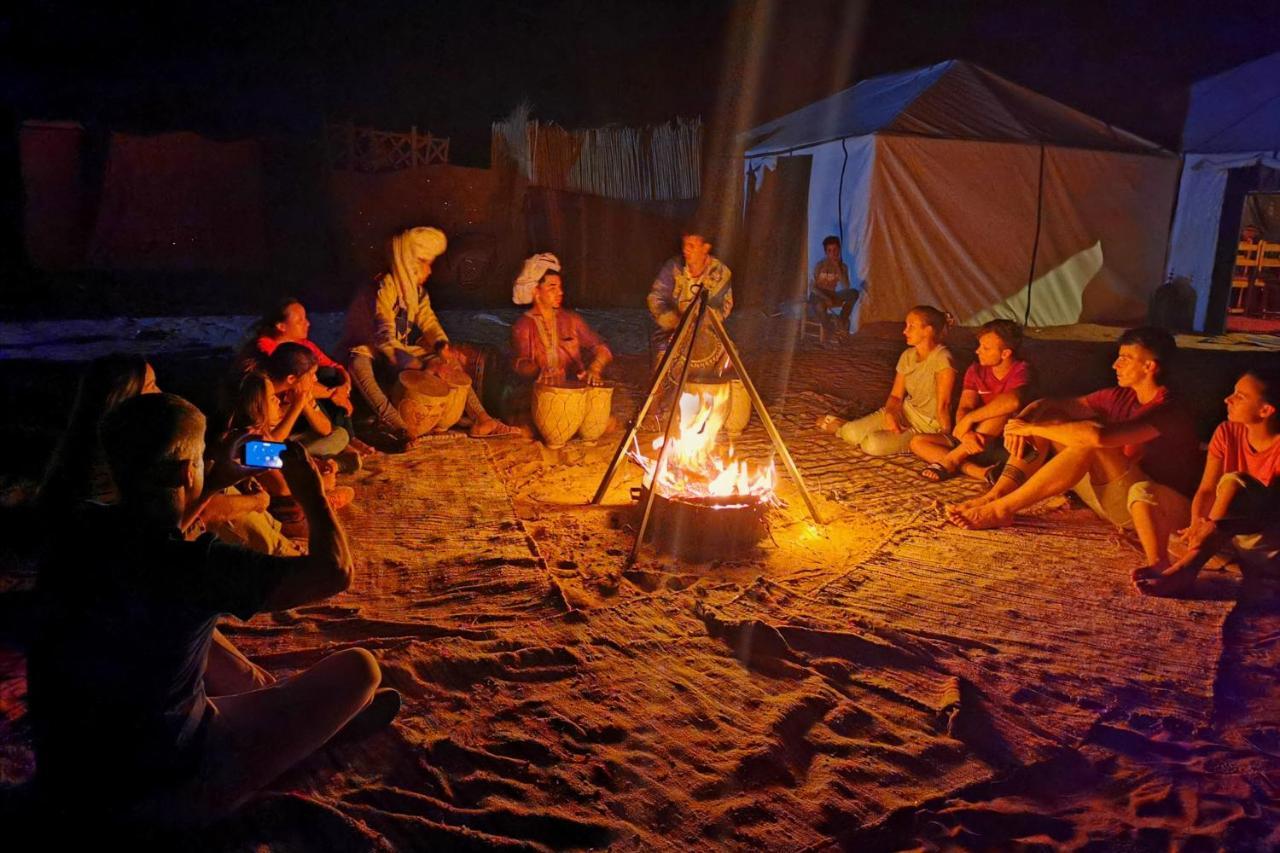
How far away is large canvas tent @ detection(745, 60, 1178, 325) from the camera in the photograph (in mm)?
12086

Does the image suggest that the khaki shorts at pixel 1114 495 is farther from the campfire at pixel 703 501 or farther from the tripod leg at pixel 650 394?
the tripod leg at pixel 650 394

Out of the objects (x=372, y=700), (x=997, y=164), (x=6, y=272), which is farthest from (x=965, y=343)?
(x=6, y=272)

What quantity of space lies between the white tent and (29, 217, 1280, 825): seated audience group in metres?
9.06

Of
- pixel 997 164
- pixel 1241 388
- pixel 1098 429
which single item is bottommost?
pixel 1098 429

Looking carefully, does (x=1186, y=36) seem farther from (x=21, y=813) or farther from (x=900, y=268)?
(x=21, y=813)

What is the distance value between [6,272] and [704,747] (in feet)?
45.5

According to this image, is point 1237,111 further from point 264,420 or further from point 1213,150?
point 264,420

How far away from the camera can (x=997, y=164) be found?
12297mm

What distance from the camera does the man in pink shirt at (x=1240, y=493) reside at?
4316 millimetres

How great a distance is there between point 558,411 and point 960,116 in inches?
339

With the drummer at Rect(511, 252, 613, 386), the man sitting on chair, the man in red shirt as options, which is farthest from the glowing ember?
the man sitting on chair

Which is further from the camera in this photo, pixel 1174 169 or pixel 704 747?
pixel 1174 169

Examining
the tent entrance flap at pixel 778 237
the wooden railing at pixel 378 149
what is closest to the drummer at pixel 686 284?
the wooden railing at pixel 378 149

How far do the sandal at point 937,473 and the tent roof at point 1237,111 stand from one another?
8.97 metres
